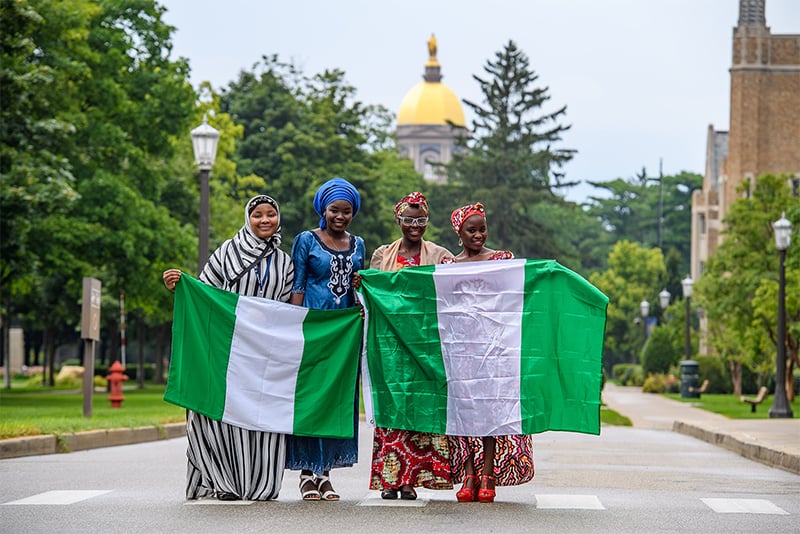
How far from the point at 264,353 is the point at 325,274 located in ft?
2.23

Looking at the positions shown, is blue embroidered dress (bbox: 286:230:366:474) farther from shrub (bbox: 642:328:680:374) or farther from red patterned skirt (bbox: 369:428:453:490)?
shrub (bbox: 642:328:680:374)

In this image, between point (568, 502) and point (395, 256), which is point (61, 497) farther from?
point (568, 502)

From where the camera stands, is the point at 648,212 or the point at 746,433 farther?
the point at 648,212

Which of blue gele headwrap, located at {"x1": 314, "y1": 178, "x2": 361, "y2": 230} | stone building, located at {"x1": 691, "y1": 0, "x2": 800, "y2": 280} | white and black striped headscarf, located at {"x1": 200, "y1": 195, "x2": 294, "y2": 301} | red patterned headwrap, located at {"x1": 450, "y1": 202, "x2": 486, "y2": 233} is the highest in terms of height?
stone building, located at {"x1": 691, "y1": 0, "x2": 800, "y2": 280}

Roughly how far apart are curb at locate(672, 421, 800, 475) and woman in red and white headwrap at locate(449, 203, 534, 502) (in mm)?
6504

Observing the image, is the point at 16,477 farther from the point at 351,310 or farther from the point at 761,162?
the point at 761,162

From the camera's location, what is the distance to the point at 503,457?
436 inches

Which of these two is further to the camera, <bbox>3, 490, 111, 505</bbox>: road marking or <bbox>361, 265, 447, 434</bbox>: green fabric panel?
<bbox>361, 265, 447, 434</bbox>: green fabric panel

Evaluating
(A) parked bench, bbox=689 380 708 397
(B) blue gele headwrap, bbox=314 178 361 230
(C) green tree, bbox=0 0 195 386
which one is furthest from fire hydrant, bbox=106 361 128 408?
(A) parked bench, bbox=689 380 708 397

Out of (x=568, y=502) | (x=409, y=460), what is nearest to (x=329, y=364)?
(x=409, y=460)

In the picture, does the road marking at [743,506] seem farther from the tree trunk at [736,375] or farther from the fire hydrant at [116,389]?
the tree trunk at [736,375]

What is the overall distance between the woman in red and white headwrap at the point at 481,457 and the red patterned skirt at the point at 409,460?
0.45ft

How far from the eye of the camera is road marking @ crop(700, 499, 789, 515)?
10.7m

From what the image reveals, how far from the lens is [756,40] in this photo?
247ft
